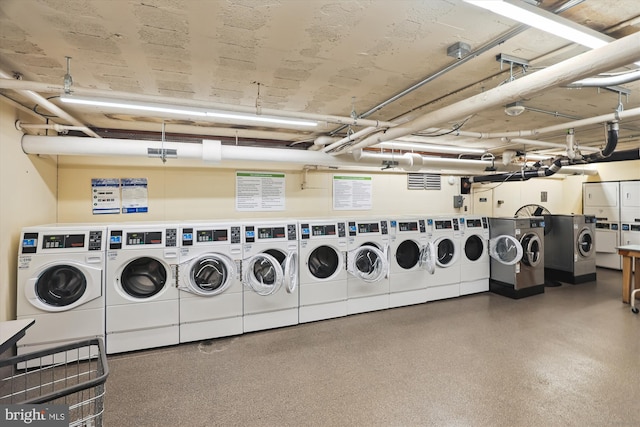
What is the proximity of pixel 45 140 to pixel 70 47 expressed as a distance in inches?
61.7

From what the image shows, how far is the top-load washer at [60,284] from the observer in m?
2.76

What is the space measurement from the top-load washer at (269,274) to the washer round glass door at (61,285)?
1.53 meters

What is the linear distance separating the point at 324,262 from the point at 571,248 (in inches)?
185

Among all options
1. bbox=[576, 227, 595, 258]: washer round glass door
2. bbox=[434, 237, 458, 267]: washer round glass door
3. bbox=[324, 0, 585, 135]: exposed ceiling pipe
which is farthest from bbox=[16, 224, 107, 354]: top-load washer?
bbox=[576, 227, 595, 258]: washer round glass door

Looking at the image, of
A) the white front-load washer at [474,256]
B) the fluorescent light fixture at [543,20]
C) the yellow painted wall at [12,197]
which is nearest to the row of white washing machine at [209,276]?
the yellow painted wall at [12,197]

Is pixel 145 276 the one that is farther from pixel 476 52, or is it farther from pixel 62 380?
pixel 476 52

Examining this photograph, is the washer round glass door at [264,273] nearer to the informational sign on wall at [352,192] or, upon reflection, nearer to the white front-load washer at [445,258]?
the informational sign on wall at [352,192]

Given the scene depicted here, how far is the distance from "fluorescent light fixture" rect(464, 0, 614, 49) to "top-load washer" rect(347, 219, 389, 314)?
9.21 feet

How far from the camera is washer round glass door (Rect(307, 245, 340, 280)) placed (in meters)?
3.96

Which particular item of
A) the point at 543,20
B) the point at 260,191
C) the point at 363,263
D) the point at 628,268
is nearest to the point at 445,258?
the point at 363,263

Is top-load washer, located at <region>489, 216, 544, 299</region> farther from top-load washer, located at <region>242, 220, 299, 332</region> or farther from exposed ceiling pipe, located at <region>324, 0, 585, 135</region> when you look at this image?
top-load washer, located at <region>242, 220, 299, 332</region>

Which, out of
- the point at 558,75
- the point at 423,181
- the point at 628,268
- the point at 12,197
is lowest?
the point at 628,268

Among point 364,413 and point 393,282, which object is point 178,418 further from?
point 393,282

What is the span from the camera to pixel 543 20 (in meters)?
1.47
